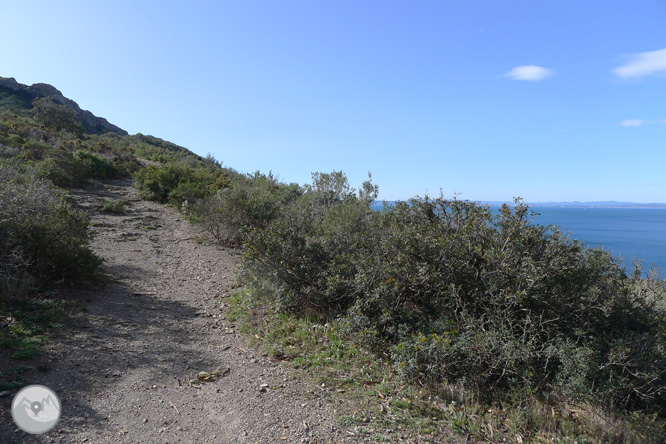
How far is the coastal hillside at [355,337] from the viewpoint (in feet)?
10.5

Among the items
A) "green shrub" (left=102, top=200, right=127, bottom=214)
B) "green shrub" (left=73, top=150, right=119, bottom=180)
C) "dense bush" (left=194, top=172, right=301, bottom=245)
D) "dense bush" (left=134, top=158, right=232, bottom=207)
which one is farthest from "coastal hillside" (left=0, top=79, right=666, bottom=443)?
"green shrub" (left=73, top=150, right=119, bottom=180)

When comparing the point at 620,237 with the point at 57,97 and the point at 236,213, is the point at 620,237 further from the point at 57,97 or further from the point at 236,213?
the point at 57,97

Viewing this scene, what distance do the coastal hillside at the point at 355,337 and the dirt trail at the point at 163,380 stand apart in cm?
2

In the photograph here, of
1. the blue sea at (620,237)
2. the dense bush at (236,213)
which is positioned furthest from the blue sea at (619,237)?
the dense bush at (236,213)

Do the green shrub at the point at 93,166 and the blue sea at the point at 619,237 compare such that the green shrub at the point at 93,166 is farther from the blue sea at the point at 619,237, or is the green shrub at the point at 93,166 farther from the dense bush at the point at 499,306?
the dense bush at the point at 499,306

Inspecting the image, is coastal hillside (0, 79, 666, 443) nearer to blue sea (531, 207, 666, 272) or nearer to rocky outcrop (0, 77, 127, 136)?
blue sea (531, 207, 666, 272)

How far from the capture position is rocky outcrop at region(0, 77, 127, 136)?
41.4 metres

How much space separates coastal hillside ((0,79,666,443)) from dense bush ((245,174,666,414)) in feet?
0.07

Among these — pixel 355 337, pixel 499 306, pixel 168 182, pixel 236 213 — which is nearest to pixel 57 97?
pixel 168 182

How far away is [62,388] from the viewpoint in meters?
3.42

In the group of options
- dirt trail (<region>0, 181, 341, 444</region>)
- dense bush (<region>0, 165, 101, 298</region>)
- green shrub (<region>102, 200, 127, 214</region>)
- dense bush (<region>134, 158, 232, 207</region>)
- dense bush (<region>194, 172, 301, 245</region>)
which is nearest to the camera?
dirt trail (<region>0, 181, 341, 444</region>)

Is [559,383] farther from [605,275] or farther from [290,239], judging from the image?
[290,239]

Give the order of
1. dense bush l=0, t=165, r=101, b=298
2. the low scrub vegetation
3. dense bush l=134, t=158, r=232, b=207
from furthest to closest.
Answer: dense bush l=134, t=158, r=232, b=207
dense bush l=0, t=165, r=101, b=298
the low scrub vegetation

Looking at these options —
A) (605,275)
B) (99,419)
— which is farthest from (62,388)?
(605,275)
